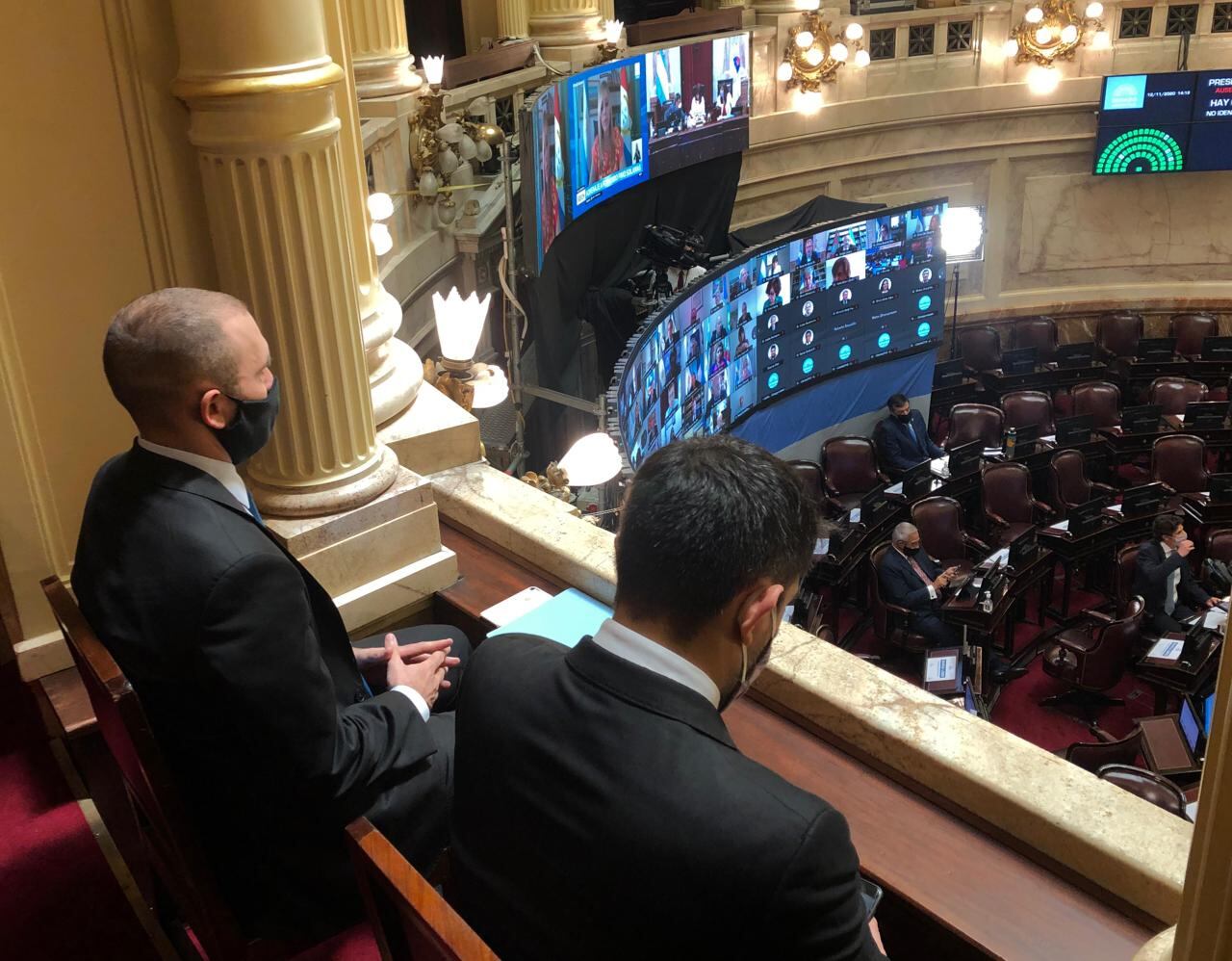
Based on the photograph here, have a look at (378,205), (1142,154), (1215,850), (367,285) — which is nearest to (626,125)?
(378,205)

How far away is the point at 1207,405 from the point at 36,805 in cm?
1086

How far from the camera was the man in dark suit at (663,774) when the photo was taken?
1497mm

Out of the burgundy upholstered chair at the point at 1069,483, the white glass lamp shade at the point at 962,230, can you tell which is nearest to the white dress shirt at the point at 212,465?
the burgundy upholstered chair at the point at 1069,483

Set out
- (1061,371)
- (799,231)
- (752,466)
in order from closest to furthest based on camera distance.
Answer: (752,466), (799,231), (1061,371)

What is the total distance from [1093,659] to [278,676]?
6.30 m

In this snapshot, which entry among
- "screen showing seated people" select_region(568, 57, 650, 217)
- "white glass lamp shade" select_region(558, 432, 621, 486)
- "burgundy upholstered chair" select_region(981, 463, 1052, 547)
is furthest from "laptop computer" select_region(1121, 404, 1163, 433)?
"white glass lamp shade" select_region(558, 432, 621, 486)

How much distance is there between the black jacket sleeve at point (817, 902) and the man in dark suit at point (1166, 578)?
271 inches

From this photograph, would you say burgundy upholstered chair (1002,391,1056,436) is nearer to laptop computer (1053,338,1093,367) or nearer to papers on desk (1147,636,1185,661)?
laptop computer (1053,338,1093,367)

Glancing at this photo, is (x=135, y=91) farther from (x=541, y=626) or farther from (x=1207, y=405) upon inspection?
(x=1207, y=405)

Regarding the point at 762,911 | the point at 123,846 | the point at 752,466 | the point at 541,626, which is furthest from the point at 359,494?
the point at 762,911

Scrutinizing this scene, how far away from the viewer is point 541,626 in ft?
10.4

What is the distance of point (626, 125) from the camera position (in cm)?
1051

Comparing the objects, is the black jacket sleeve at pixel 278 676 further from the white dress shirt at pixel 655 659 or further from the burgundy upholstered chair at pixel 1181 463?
the burgundy upholstered chair at pixel 1181 463

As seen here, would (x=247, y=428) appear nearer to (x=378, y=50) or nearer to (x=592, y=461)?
(x=592, y=461)
